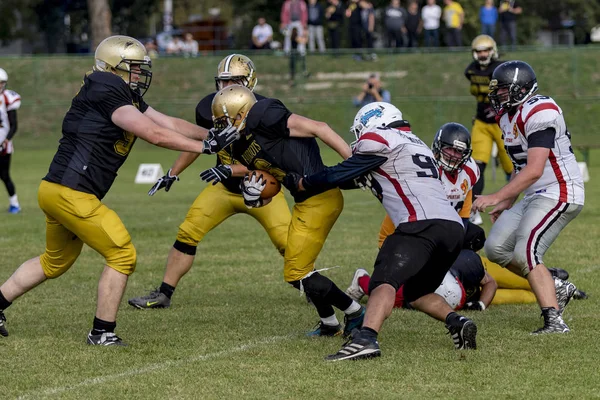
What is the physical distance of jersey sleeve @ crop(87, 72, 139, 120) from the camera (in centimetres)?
602

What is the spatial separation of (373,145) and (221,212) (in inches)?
83.4

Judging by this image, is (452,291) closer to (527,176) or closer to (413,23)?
(527,176)

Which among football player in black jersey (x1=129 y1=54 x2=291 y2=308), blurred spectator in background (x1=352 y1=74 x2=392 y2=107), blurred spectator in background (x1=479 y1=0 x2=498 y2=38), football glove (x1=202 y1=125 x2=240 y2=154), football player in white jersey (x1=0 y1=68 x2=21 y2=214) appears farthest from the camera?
blurred spectator in background (x1=479 y1=0 x2=498 y2=38)

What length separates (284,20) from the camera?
87.2ft

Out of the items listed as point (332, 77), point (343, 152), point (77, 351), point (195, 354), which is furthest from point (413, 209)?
point (332, 77)

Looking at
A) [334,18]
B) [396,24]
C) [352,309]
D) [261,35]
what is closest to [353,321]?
[352,309]

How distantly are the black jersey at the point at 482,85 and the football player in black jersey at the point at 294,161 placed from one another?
18.8 feet

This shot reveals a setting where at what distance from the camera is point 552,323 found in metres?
6.32

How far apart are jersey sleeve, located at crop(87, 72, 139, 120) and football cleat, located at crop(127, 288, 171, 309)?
1.86 metres

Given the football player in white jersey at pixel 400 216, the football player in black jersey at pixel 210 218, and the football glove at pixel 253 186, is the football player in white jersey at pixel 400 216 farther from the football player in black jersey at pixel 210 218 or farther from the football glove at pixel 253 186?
the football player in black jersey at pixel 210 218

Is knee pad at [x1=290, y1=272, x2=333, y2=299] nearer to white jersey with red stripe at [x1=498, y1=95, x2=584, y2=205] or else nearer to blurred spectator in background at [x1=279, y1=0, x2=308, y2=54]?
white jersey with red stripe at [x1=498, y1=95, x2=584, y2=205]

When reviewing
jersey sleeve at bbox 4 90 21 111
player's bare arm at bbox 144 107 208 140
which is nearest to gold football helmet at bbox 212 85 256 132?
player's bare arm at bbox 144 107 208 140

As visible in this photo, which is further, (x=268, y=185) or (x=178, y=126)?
(x=178, y=126)

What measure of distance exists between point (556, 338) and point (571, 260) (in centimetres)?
328
